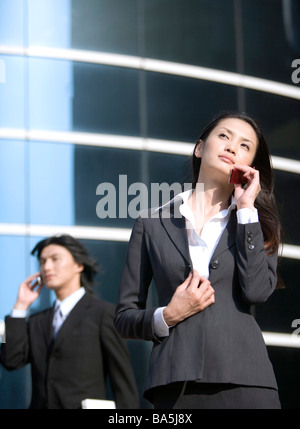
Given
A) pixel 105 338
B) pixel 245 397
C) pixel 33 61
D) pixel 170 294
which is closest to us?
pixel 245 397

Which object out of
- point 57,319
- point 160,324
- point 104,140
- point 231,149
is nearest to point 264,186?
point 231,149

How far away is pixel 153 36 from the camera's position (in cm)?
995

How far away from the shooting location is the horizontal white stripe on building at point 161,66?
9.65 m

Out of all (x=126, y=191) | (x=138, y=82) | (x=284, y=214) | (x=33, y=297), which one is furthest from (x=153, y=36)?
(x=33, y=297)

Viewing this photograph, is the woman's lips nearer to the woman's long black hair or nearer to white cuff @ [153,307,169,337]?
the woman's long black hair

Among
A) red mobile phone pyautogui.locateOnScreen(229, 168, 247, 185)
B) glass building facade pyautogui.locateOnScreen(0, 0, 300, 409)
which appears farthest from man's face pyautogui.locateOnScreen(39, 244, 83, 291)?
red mobile phone pyautogui.locateOnScreen(229, 168, 247, 185)

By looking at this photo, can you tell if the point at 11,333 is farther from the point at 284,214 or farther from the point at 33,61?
the point at 33,61

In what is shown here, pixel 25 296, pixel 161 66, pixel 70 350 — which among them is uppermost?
pixel 161 66

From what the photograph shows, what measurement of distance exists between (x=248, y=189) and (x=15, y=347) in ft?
10.3

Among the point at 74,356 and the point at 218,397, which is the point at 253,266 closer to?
the point at 218,397

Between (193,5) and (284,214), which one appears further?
(193,5)

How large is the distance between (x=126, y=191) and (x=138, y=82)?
5.57 ft

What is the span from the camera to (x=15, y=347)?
602 centimetres
